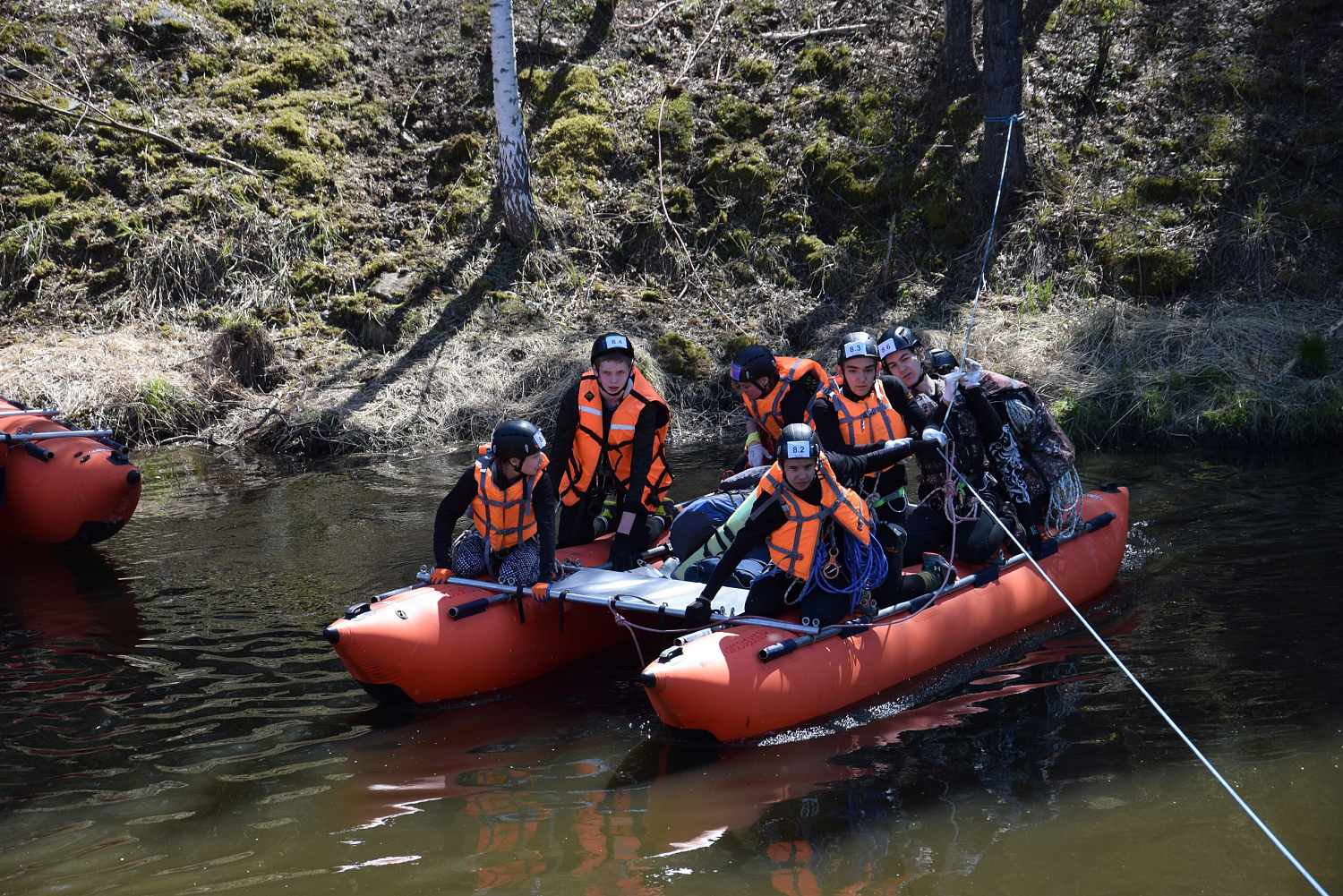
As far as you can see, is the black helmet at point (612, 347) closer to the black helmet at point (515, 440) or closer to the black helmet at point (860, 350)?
the black helmet at point (515, 440)

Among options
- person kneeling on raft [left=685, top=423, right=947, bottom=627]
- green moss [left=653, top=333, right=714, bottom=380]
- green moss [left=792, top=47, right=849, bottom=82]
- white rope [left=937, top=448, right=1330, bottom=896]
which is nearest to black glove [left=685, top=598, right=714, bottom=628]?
person kneeling on raft [left=685, top=423, right=947, bottom=627]

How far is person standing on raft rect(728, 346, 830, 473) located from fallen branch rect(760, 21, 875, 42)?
8315mm

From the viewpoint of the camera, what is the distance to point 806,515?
4695 mm

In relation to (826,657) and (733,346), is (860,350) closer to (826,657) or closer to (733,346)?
(826,657)

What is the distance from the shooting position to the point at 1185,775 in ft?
13.1

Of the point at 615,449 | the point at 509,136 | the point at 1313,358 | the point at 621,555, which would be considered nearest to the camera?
the point at 621,555

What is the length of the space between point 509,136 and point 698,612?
783 centimetres

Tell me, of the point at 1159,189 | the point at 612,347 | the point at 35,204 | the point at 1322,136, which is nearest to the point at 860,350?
the point at 612,347

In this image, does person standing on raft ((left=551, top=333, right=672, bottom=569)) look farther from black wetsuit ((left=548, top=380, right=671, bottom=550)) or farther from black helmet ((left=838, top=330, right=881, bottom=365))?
black helmet ((left=838, top=330, right=881, bottom=365))

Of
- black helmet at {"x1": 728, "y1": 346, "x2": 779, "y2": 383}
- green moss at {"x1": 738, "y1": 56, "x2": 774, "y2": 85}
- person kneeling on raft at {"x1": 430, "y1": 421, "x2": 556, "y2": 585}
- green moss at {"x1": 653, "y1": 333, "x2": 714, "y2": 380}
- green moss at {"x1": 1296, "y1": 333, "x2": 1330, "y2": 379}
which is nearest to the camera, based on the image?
person kneeling on raft at {"x1": 430, "y1": 421, "x2": 556, "y2": 585}

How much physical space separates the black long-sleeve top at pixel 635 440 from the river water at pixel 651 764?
2.87 feet

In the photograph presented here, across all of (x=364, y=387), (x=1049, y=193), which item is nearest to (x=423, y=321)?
(x=364, y=387)

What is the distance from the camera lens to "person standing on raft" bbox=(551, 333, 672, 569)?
5734 millimetres

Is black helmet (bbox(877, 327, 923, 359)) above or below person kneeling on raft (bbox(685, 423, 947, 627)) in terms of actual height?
above
